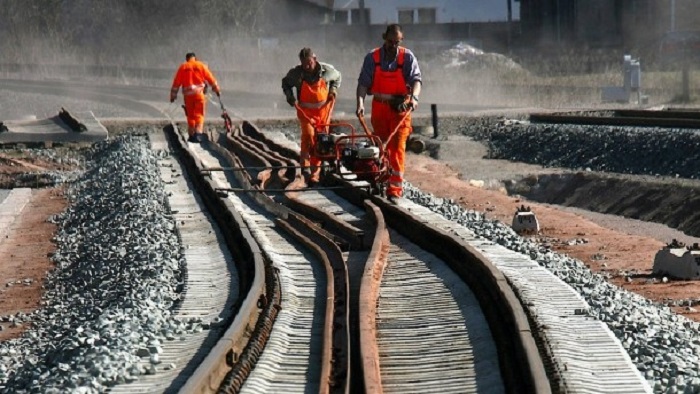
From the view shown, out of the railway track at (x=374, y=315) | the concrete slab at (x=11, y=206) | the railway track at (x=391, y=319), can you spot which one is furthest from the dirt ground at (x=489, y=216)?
the railway track at (x=391, y=319)

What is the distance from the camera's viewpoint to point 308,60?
17.4 metres

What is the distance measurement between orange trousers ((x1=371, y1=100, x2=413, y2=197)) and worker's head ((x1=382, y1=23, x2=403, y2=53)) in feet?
2.34

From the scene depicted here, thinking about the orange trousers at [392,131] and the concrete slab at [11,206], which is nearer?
the orange trousers at [392,131]

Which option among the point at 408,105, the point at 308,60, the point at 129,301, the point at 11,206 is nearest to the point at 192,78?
the point at 11,206

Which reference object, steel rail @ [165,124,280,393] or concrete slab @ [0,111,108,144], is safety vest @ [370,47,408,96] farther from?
concrete slab @ [0,111,108,144]

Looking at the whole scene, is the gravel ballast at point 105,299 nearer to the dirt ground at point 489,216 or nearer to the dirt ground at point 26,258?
the dirt ground at point 26,258

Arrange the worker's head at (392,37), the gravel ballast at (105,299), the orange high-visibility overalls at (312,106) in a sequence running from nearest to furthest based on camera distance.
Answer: the gravel ballast at (105,299), the worker's head at (392,37), the orange high-visibility overalls at (312,106)

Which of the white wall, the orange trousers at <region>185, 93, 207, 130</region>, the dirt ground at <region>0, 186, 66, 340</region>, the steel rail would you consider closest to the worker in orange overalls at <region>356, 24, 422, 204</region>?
the steel rail

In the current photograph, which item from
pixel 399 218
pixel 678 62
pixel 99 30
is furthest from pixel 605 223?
pixel 99 30

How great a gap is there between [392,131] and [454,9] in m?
56.4

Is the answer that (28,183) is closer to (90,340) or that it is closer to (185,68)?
(185,68)

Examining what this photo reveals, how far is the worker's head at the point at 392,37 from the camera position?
1537cm

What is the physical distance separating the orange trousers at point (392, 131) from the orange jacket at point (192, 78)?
9.40 metres

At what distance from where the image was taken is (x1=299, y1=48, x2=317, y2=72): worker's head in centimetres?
1731
